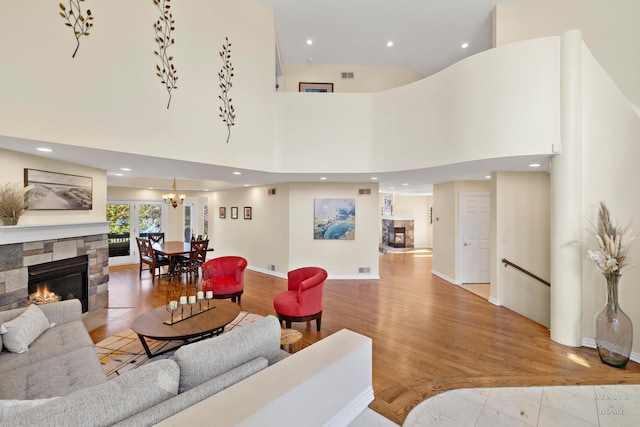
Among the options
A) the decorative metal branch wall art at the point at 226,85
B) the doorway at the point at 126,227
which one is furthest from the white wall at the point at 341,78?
the doorway at the point at 126,227

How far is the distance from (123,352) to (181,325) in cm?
99

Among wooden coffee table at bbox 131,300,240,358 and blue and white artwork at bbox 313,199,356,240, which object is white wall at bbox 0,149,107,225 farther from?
blue and white artwork at bbox 313,199,356,240

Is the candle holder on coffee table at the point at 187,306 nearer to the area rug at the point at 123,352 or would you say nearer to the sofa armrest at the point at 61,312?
the area rug at the point at 123,352

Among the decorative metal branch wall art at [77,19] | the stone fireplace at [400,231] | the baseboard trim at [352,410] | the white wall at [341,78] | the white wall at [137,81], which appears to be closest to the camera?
the baseboard trim at [352,410]

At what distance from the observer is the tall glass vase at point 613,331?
9.57ft

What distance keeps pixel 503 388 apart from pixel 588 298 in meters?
1.96

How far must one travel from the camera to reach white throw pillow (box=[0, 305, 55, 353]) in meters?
2.29

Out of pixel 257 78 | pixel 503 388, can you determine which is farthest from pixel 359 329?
pixel 257 78

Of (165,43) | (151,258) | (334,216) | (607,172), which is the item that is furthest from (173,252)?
(607,172)

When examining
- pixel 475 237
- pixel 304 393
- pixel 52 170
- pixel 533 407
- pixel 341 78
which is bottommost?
pixel 533 407

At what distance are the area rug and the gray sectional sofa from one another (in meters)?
0.52

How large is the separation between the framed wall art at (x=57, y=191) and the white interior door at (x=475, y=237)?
286 inches

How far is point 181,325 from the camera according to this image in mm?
2889

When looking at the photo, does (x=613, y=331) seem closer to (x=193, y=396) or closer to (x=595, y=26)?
(x=193, y=396)
